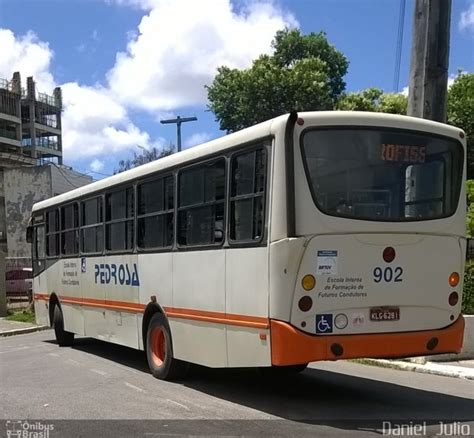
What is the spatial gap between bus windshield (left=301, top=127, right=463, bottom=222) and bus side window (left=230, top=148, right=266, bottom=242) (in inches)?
23.0

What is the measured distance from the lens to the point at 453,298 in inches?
300

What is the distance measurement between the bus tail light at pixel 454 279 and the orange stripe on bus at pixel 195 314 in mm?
2236

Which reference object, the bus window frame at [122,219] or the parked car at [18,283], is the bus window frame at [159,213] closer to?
the bus window frame at [122,219]

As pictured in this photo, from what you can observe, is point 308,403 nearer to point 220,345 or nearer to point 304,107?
point 220,345

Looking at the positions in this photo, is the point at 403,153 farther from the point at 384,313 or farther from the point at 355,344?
the point at 355,344

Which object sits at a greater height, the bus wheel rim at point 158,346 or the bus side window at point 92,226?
the bus side window at point 92,226

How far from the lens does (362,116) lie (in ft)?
24.0

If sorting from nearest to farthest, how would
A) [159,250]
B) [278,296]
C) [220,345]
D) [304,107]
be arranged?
[278,296] < [220,345] < [159,250] < [304,107]

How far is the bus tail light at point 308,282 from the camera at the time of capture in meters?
6.82

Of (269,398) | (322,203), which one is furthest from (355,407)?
(322,203)

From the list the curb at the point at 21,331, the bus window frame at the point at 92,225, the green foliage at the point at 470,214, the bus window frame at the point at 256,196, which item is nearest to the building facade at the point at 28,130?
the curb at the point at 21,331

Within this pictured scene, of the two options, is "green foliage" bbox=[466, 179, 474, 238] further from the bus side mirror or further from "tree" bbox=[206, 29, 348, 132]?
"tree" bbox=[206, 29, 348, 132]

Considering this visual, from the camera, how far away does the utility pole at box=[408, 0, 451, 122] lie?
11250 millimetres

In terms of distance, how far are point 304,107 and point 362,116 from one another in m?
32.4
